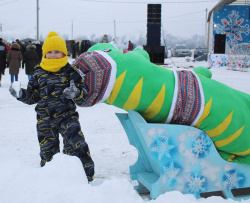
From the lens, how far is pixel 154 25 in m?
18.1

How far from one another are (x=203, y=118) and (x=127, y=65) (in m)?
0.64

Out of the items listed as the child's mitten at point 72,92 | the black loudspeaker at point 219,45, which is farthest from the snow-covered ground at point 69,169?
the black loudspeaker at point 219,45

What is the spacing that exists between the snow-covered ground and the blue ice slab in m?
0.15

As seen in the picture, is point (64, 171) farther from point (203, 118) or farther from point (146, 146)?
point (203, 118)

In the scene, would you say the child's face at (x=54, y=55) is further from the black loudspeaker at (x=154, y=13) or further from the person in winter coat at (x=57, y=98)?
the black loudspeaker at (x=154, y=13)

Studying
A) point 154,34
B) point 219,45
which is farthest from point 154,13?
point 219,45

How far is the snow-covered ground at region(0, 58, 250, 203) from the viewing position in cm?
191

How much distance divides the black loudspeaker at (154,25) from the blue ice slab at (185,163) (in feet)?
53.2

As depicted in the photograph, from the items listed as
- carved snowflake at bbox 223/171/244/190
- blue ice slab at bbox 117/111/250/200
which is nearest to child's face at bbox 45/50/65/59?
blue ice slab at bbox 117/111/250/200

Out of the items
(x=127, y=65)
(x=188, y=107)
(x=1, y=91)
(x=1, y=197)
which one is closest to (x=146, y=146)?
(x=188, y=107)

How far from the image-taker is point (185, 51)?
3291 cm

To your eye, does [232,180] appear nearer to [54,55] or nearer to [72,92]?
[72,92]

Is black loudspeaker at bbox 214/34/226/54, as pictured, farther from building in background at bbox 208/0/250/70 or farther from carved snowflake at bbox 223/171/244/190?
carved snowflake at bbox 223/171/244/190

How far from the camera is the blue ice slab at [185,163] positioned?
2229mm
